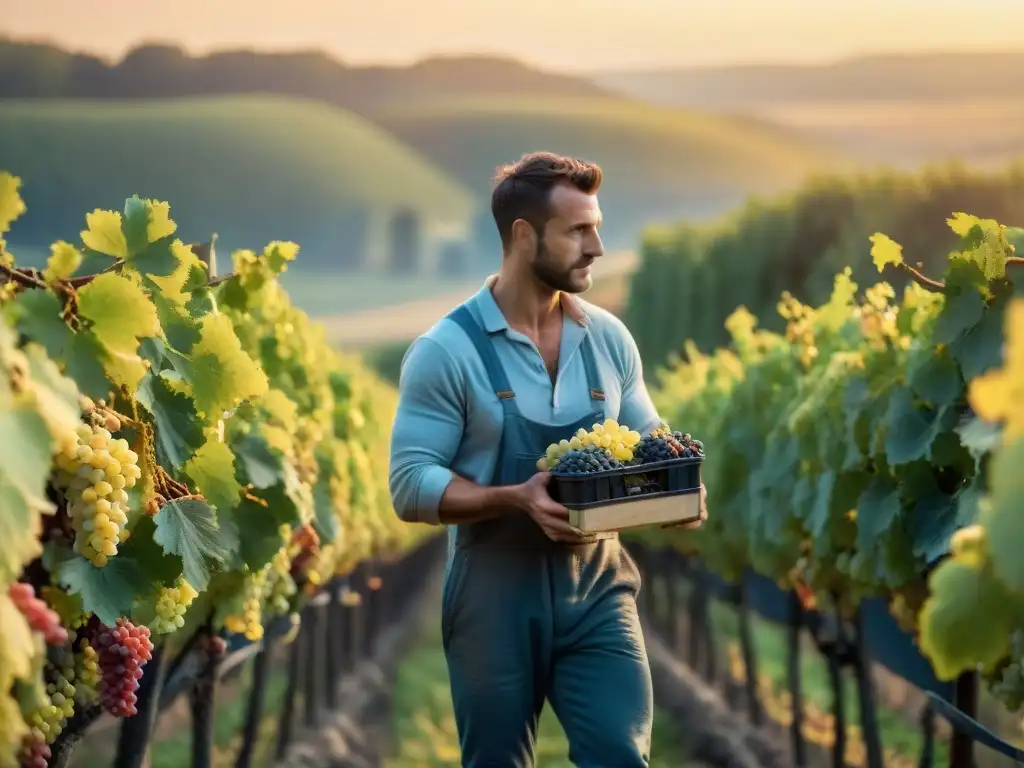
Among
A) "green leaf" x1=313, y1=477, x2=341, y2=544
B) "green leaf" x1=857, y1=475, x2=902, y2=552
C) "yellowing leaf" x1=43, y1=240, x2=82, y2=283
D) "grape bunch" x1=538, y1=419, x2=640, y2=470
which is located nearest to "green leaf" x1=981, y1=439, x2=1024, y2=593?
"yellowing leaf" x1=43, y1=240, x2=82, y2=283

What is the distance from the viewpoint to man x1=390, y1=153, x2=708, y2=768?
4250 millimetres

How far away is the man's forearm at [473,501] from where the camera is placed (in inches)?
161

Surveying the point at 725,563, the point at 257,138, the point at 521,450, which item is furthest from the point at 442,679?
the point at 257,138

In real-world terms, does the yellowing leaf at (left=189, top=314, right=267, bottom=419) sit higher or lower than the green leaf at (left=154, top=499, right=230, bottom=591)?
higher

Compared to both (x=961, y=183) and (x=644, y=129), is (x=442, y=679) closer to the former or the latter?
(x=961, y=183)

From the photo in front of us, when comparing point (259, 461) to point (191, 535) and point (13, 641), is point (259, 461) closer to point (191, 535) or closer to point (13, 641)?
point (191, 535)

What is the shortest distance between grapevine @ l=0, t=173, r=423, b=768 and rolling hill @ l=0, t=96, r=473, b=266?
5042 cm

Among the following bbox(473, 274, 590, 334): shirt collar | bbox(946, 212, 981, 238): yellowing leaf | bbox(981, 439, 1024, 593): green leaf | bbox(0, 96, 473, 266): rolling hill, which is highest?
bbox(981, 439, 1024, 593): green leaf

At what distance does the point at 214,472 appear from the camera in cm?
387

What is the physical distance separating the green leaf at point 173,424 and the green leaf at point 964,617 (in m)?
1.84

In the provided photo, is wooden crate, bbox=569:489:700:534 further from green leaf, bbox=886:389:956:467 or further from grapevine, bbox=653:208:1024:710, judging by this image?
green leaf, bbox=886:389:956:467

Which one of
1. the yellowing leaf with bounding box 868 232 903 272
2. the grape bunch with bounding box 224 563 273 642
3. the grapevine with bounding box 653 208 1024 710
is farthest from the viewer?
the grape bunch with bounding box 224 563 273 642

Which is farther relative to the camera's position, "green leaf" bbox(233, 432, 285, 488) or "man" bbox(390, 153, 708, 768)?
"green leaf" bbox(233, 432, 285, 488)

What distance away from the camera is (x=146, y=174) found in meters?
68.4
